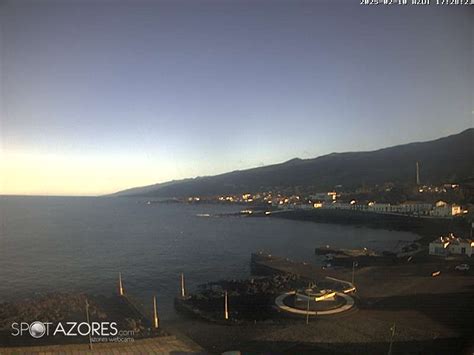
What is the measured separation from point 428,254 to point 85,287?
19.5 ft

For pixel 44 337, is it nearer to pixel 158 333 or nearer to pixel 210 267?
pixel 158 333

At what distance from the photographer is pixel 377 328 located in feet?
11.0

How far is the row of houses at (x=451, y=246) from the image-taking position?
5685 mm

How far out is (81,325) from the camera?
2572mm

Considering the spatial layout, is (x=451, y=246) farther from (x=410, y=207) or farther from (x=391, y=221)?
(x=410, y=207)

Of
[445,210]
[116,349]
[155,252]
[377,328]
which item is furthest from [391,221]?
[116,349]

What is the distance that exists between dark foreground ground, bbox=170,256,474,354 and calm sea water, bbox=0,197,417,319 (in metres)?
1.16

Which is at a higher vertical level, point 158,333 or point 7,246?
point 7,246

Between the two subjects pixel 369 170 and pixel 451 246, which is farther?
pixel 451 246

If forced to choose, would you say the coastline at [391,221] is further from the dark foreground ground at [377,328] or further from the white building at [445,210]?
the dark foreground ground at [377,328]

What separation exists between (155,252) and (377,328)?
384cm

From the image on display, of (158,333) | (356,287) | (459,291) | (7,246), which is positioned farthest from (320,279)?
(7,246)

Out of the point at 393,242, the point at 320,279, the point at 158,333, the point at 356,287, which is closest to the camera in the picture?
the point at 158,333

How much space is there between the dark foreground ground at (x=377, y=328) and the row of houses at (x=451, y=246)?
1069 millimetres
